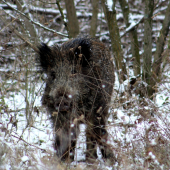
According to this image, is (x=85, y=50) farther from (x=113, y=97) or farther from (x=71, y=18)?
(x=71, y=18)

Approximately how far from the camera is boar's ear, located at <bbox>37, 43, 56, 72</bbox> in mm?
3877

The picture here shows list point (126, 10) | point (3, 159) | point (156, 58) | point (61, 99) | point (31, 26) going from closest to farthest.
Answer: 1. point (3, 159)
2. point (61, 99)
3. point (31, 26)
4. point (156, 58)
5. point (126, 10)

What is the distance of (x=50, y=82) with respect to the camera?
148 inches

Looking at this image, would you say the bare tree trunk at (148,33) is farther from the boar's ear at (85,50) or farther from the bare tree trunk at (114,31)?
the boar's ear at (85,50)

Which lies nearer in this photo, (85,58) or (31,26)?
(85,58)

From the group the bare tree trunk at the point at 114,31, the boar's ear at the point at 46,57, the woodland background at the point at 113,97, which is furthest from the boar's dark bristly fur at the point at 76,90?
the bare tree trunk at the point at 114,31

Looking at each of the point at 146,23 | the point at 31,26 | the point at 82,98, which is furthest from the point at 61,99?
the point at 146,23

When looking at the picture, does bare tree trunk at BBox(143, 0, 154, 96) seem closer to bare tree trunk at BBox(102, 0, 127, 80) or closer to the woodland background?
the woodland background

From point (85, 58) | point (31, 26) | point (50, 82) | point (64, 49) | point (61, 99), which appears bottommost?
point (61, 99)

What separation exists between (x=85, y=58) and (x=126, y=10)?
2769 mm

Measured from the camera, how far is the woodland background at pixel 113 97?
103 inches

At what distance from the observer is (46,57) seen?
12.9 ft

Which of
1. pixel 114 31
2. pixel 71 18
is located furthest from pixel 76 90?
pixel 71 18

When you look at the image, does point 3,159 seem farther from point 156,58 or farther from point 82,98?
point 156,58
